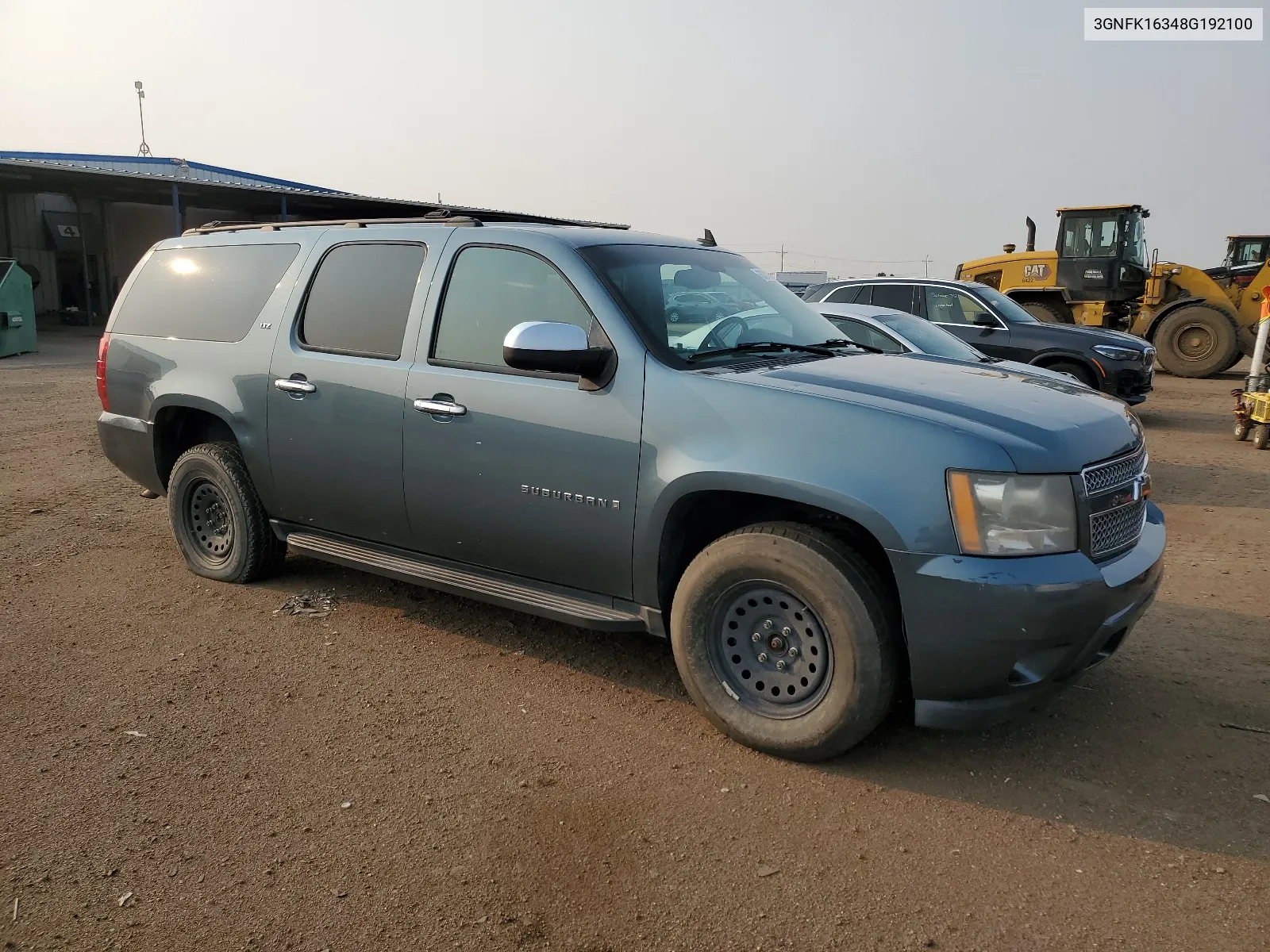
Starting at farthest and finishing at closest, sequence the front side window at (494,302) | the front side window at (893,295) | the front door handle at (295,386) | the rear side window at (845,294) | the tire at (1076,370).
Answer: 1. the rear side window at (845,294)
2. the front side window at (893,295)
3. the tire at (1076,370)
4. the front door handle at (295,386)
5. the front side window at (494,302)

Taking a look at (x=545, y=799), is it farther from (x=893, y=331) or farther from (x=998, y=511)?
(x=893, y=331)

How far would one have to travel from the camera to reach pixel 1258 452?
32.8 ft

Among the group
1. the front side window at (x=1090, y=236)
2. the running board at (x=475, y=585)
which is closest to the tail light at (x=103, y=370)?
the running board at (x=475, y=585)

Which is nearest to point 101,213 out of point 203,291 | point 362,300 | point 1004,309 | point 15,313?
point 15,313

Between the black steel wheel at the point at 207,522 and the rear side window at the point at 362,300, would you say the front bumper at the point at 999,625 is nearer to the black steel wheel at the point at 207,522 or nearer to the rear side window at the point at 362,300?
the rear side window at the point at 362,300

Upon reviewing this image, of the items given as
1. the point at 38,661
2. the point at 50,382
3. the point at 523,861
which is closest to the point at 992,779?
the point at 523,861

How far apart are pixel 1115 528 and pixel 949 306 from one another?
871cm

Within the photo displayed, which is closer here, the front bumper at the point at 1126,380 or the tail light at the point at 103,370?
the tail light at the point at 103,370

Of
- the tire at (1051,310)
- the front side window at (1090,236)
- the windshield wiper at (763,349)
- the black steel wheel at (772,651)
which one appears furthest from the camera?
the front side window at (1090,236)

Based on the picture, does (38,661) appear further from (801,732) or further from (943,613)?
(943,613)

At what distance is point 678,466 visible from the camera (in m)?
3.45

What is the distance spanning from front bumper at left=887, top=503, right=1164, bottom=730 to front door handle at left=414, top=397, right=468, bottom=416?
1.91 m

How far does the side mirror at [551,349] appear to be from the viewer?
11.4ft

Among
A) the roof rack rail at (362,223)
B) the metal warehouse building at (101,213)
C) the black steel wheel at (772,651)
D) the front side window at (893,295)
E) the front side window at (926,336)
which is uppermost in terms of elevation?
the metal warehouse building at (101,213)
